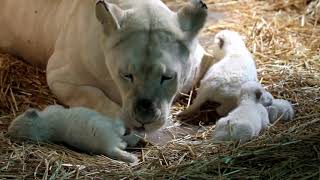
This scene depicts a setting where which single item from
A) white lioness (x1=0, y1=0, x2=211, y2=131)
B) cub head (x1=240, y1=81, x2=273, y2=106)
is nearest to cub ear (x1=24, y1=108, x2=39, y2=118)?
white lioness (x1=0, y1=0, x2=211, y2=131)

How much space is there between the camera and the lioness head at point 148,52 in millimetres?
2885

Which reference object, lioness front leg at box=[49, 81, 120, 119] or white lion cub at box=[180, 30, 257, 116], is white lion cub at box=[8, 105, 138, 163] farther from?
white lion cub at box=[180, 30, 257, 116]

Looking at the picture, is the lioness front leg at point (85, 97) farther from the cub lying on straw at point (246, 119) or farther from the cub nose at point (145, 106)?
the cub lying on straw at point (246, 119)

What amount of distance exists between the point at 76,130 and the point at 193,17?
675 mm

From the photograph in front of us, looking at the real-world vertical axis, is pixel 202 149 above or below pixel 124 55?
below

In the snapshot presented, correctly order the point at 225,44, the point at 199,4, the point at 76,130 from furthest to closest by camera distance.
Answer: the point at 225,44 → the point at 199,4 → the point at 76,130

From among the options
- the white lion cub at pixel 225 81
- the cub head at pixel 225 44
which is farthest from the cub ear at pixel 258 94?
the cub head at pixel 225 44

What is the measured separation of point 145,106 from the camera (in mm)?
2871

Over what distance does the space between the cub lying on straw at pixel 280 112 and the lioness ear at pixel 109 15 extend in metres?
0.77

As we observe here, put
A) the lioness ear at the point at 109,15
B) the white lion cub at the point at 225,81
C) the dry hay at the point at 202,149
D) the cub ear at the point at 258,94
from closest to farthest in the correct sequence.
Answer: the dry hay at the point at 202,149 → the lioness ear at the point at 109,15 → the cub ear at the point at 258,94 → the white lion cub at the point at 225,81

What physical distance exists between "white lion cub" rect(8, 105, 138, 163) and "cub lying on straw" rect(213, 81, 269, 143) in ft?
1.23

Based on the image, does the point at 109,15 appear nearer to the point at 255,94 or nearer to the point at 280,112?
the point at 255,94

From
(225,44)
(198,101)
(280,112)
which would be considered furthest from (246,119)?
(225,44)

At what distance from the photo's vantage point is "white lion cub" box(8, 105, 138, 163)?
2.83 metres
